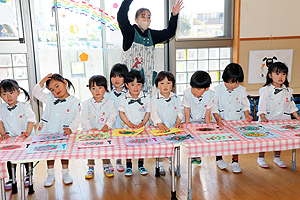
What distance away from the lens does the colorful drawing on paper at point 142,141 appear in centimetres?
188

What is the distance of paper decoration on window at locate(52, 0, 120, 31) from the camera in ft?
12.6

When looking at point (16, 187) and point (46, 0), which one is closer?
point (16, 187)

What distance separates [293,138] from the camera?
1946 mm

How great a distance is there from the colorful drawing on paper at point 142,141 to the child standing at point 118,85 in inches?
29.2

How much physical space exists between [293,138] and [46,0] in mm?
3488

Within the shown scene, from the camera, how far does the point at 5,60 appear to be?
374cm

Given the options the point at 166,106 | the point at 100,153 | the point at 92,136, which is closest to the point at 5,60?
the point at 92,136

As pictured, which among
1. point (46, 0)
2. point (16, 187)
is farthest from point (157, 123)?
point (46, 0)

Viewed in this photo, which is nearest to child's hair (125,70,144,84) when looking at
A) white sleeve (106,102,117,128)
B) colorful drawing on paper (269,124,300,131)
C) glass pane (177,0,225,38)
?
white sleeve (106,102,117,128)

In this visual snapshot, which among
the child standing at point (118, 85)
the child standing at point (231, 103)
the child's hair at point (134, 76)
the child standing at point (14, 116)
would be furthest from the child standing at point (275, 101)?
the child standing at point (14, 116)

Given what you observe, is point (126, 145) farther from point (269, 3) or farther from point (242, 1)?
point (269, 3)

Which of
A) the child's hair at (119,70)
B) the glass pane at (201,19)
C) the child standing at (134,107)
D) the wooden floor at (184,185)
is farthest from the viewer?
the glass pane at (201,19)

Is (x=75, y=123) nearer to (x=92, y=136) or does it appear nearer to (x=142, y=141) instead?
(x=92, y=136)

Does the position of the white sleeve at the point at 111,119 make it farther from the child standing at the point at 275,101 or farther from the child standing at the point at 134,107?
the child standing at the point at 275,101
